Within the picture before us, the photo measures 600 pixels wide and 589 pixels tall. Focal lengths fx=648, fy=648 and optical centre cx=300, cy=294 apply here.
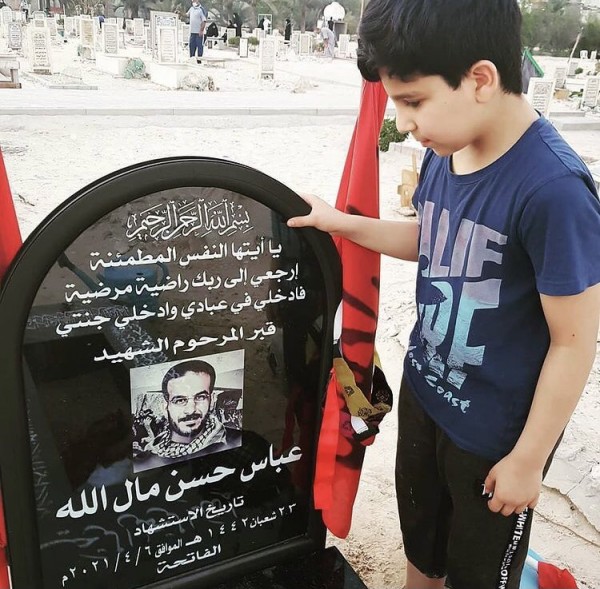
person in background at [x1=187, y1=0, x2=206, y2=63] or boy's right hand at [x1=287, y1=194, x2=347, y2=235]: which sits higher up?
person in background at [x1=187, y1=0, x2=206, y2=63]

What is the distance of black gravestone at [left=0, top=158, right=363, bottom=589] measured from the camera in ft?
3.71

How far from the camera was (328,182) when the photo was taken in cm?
618

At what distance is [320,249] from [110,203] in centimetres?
45

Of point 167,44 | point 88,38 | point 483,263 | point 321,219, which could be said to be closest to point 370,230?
point 321,219

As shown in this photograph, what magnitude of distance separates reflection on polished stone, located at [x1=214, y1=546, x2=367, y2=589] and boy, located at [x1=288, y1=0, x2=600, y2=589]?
33 cm

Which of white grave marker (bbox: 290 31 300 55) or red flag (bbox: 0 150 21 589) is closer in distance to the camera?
red flag (bbox: 0 150 21 589)

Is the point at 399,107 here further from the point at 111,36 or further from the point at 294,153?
the point at 111,36

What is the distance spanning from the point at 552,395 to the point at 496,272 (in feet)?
0.75

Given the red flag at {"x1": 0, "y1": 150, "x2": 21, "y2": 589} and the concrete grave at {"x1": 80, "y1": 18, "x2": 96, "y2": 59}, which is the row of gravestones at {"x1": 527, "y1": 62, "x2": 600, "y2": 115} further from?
the concrete grave at {"x1": 80, "y1": 18, "x2": 96, "y2": 59}

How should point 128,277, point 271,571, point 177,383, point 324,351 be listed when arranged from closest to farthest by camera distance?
point 128,277 < point 177,383 < point 324,351 < point 271,571

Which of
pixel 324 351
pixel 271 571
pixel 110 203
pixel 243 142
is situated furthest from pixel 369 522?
pixel 243 142

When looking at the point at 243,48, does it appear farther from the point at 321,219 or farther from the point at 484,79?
the point at 484,79

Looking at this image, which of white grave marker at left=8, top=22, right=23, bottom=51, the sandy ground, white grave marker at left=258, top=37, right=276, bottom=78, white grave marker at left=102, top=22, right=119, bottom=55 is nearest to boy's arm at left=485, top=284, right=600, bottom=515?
the sandy ground

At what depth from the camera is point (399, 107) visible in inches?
43.8
